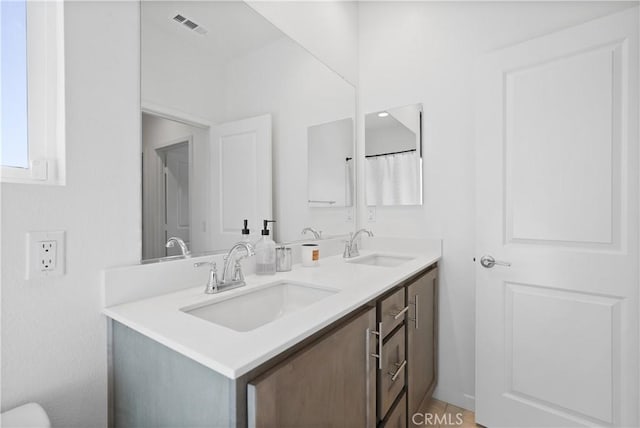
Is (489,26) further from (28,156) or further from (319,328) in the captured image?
(28,156)

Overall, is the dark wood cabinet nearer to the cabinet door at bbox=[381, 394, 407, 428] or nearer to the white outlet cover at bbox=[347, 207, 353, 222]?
the cabinet door at bbox=[381, 394, 407, 428]

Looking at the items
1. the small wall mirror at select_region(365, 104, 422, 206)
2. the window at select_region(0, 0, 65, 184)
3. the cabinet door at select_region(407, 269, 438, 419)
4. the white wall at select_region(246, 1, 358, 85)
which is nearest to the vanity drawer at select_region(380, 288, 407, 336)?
the cabinet door at select_region(407, 269, 438, 419)

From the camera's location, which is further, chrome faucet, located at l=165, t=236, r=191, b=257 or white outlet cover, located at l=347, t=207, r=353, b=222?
white outlet cover, located at l=347, t=207, r=353, b=222

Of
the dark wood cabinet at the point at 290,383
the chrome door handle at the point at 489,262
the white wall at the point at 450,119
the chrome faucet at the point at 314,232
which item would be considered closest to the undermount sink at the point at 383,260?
the white wall at the point at 450,119

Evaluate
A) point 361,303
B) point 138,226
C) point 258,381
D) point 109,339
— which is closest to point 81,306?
point 109,339

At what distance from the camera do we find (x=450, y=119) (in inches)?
74.2

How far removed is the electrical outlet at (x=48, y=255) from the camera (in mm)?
804

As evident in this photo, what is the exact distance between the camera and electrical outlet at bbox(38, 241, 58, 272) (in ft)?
2.64

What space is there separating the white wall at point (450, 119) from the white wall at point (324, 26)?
0.29 m

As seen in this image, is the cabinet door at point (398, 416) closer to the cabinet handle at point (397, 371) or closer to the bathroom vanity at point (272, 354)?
the bathroom vanity at point (272, 354)

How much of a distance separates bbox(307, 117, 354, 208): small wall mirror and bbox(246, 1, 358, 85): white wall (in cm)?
41

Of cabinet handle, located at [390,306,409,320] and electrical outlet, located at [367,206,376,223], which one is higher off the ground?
electrical outlet, located at [367,206,376,223]

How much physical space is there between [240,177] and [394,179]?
3.72 feet

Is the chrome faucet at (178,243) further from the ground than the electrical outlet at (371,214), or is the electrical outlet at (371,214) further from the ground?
the electrical outlet at (371,214)
